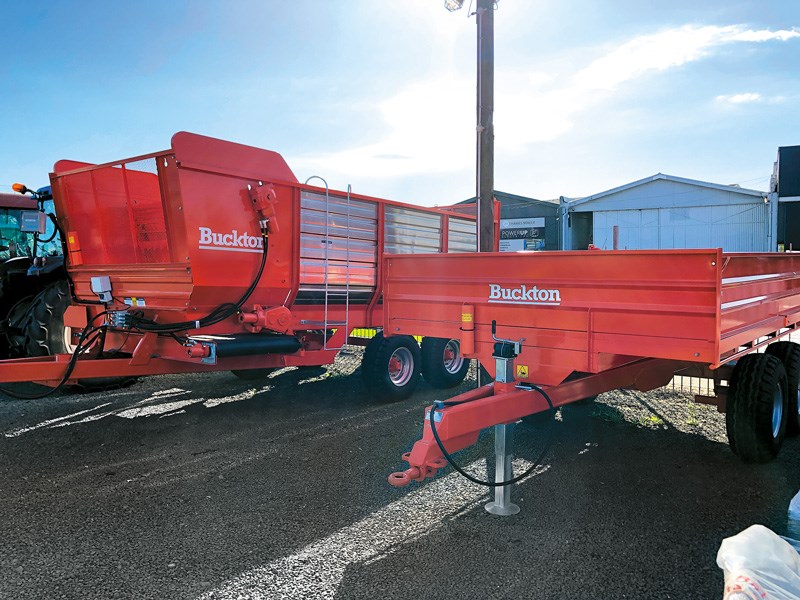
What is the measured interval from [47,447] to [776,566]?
499cm

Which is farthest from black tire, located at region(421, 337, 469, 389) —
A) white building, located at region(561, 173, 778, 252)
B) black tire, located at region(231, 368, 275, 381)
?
white building, located at region(561, 173, 778, 252)

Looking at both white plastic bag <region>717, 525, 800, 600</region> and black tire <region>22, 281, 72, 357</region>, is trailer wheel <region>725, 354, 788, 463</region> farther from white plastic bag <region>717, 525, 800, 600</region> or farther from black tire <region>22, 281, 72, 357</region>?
black tire <region>22, 281, 72, 357</region>

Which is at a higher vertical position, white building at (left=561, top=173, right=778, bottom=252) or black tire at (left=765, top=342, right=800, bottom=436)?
white building at (left=561, top=173, right=778, bottom=252)

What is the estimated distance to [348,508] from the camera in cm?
361

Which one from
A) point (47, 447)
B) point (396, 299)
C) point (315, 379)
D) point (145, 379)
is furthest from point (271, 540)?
point (145, 379)

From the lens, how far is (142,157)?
4945 millimetres

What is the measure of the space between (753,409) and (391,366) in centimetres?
356

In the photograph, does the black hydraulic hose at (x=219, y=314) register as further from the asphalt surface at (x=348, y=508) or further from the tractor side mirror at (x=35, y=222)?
the tractor side mirror at (x=35, y=222)

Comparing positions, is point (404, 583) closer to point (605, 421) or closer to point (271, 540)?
point (271, 540)

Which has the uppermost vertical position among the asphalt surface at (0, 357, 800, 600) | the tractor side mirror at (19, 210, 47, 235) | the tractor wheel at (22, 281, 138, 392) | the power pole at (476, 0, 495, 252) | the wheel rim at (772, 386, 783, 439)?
the power pole at (476, 0, 495, 252)

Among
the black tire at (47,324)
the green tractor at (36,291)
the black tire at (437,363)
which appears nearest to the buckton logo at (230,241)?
the green tractor at (36,291)

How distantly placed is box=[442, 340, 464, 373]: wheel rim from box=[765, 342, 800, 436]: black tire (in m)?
3.35

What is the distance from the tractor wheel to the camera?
20.0 feet

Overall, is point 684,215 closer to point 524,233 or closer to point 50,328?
point 524,233
